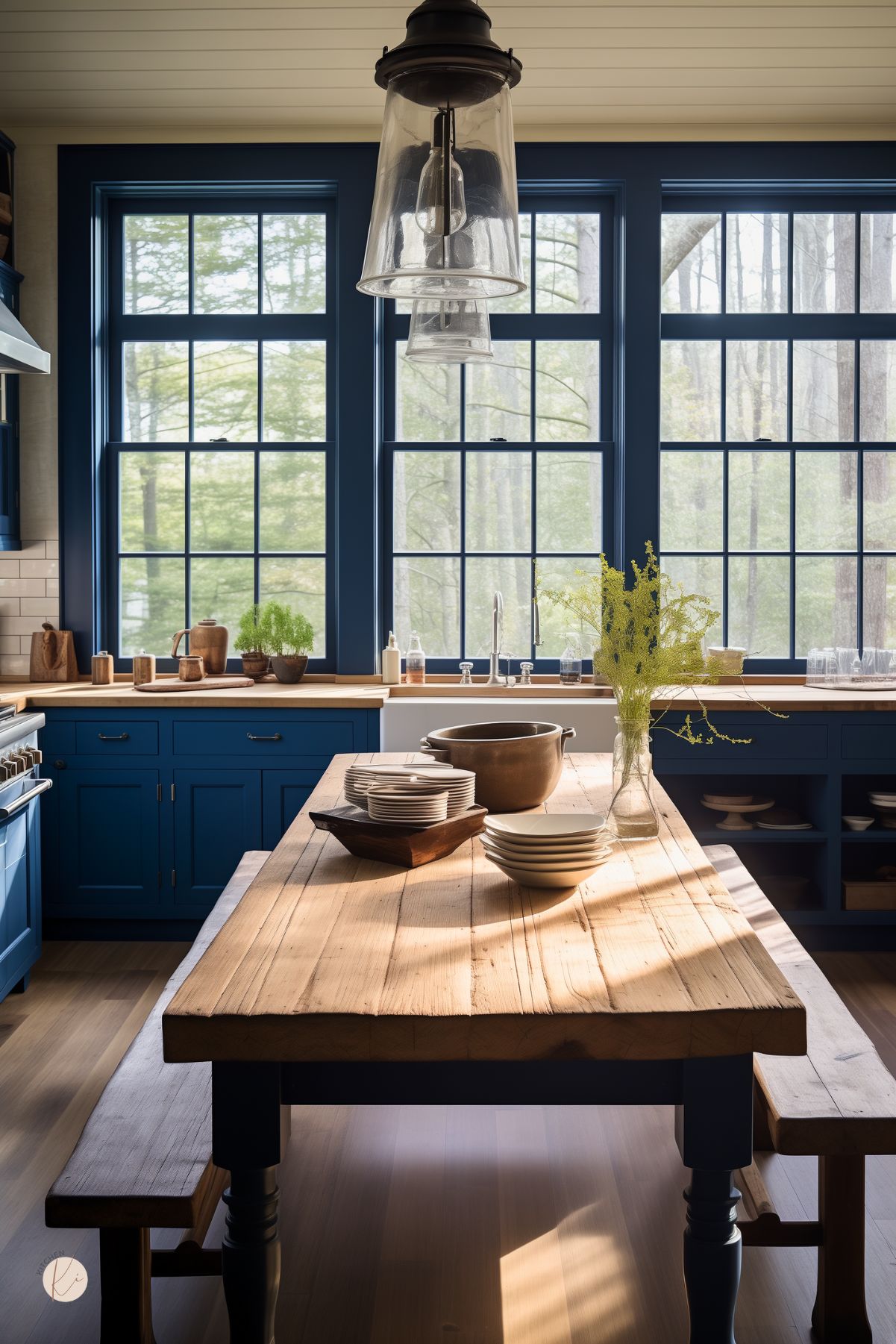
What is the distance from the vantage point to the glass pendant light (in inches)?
83.6

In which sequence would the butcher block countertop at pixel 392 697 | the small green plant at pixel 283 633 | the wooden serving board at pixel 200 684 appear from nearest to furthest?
the butcher block countertop at pixel 392 697 < the wooden serving board at pixel 200 684 < the small green plant at pixel 283 633

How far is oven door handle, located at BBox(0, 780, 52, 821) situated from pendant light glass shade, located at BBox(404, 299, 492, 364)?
89.9 inches

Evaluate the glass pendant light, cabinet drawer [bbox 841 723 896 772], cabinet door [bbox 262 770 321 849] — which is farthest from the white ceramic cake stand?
the glass pendant light

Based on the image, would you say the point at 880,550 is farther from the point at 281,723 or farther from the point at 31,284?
the point at 31,284

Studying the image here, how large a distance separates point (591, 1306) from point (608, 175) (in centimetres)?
472

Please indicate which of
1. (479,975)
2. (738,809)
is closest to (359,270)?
(738,809)

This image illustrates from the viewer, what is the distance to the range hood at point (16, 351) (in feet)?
13.8

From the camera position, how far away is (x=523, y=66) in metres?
4.62

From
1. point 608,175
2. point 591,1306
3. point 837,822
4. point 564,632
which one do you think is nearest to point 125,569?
point 564,632

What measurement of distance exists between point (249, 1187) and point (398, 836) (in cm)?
84

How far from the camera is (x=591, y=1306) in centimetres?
254

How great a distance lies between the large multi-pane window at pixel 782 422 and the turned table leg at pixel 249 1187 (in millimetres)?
4426

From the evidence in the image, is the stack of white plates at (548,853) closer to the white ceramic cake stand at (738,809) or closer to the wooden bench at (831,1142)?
the wooden bench at (831,1142)

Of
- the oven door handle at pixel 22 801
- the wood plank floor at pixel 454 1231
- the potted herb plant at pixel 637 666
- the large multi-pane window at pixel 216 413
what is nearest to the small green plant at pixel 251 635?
the large multi-pane window at pixel 216 413
